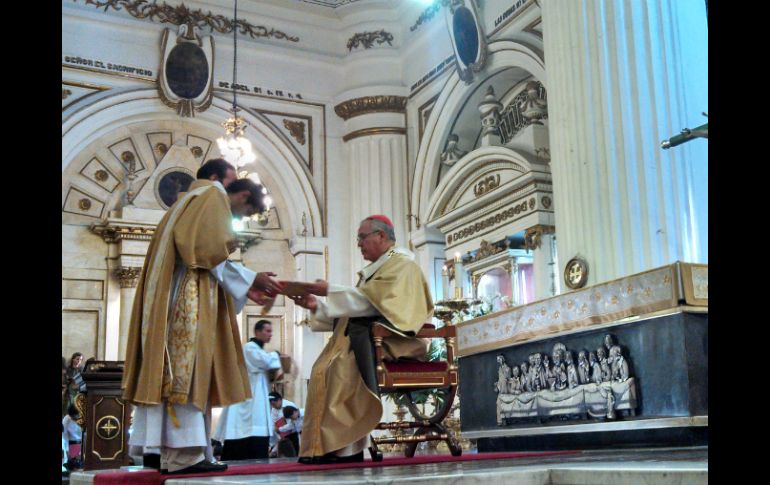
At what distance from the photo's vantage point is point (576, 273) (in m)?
6.17

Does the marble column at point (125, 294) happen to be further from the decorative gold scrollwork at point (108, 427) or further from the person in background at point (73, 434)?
the decorative gold scrollwork at point (108, 427)

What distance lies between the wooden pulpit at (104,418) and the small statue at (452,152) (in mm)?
5495

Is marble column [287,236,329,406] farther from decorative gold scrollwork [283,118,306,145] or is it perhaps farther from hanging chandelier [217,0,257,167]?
hanging chandelier [217,0,257,167]

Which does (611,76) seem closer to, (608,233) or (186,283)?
(608,233)

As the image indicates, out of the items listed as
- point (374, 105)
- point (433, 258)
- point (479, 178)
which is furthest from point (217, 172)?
point (374, 105)

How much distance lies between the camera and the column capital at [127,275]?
11.0m

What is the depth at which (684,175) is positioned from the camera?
5.72m

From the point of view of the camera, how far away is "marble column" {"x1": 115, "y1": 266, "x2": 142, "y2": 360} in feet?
36.1

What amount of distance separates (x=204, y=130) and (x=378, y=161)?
243 centimetres

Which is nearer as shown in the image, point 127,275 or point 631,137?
point 631,137

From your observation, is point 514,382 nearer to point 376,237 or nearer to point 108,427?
point 376,237

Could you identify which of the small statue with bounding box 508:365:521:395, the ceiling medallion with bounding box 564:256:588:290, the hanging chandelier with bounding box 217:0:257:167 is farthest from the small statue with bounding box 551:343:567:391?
the hanging chandelier with bounding box 217:0:257:167

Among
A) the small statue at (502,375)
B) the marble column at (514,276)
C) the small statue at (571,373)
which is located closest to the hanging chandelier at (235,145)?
the marble column at (514,276)
